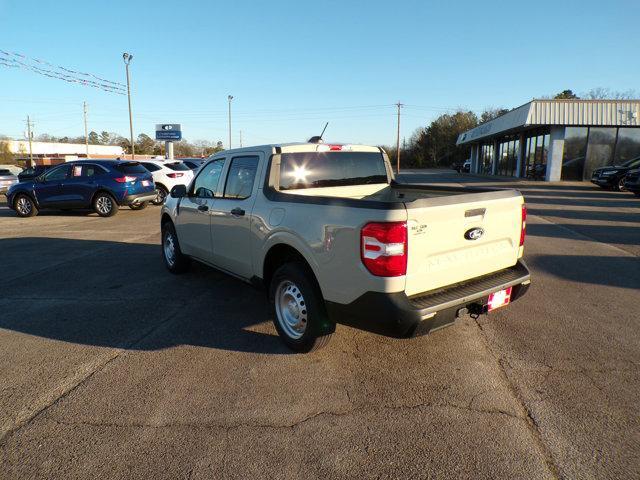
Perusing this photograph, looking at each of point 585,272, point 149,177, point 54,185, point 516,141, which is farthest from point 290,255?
point 516,141

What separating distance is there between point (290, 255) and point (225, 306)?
1.63m

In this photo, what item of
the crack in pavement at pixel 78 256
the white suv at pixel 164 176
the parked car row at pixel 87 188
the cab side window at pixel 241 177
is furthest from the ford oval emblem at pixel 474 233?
the white suv at pixel 164 176

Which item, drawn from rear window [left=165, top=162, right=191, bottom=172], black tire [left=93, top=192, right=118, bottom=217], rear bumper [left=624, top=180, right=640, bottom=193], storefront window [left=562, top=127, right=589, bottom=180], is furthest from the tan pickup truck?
storefront window [left=562, top=127, right=589, bottom=180]

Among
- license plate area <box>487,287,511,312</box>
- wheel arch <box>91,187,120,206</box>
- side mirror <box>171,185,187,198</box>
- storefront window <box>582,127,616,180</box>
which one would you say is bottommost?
license plate area <box>487,287,511,312</box>

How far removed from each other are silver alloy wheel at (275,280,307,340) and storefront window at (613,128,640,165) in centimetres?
2784

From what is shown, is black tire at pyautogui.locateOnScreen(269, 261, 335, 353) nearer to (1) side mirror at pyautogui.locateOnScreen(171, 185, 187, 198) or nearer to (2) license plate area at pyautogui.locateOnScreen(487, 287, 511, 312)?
(2) license plate area at pyautogui.locateOnScreen(487, 287, 511, 312)

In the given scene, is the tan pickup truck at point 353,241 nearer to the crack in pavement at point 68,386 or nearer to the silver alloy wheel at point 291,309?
the silver alloy wheel at point 291,309

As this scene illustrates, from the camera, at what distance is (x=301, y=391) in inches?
A: 128

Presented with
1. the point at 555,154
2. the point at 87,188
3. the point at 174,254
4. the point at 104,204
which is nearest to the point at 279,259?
the point at 174,254

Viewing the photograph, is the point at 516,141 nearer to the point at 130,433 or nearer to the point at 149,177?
the point at 149,177

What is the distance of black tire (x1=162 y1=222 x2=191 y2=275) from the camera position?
20.9 ft

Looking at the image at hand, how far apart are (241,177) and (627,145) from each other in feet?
92.3

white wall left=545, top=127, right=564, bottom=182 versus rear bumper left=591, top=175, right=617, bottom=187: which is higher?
white wall left=545, top=127, right=564, bottom=182

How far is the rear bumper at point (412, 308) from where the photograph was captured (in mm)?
2988
